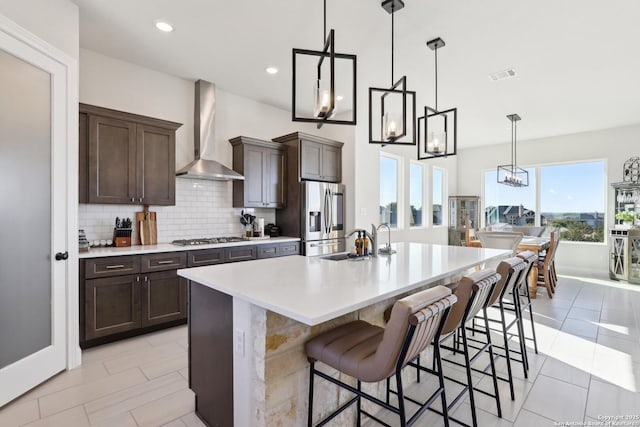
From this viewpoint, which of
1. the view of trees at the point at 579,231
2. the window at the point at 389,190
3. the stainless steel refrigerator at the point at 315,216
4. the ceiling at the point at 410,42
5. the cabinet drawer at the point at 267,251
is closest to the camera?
the ceiling at the point at 410,42

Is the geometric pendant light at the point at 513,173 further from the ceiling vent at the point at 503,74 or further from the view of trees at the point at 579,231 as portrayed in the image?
the ceiling vent at the point at 503,74

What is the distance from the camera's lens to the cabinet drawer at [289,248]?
4.48 m

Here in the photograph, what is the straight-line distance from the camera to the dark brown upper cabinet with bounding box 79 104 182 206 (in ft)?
10.3

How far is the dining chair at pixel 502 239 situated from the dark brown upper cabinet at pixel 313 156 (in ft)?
7.93

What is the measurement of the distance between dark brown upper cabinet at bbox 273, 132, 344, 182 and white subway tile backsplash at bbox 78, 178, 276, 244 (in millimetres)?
1002

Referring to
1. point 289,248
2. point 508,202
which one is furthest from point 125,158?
point 508,202

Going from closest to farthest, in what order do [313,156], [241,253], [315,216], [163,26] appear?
[163,26] → [241,253] → [315,216] → [313,156]

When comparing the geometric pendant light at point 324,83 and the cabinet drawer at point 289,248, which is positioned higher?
the geometric pendant light at point 324,83

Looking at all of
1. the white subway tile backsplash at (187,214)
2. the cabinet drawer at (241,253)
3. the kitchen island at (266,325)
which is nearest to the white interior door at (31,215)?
the white subway tile backsplash at (187,214)

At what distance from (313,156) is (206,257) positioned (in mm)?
2213

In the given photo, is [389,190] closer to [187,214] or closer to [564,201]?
[564,201]

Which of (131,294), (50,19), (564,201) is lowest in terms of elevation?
(131,294)

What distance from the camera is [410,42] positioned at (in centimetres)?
Result: 323

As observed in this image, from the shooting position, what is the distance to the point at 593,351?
2.95 metres
